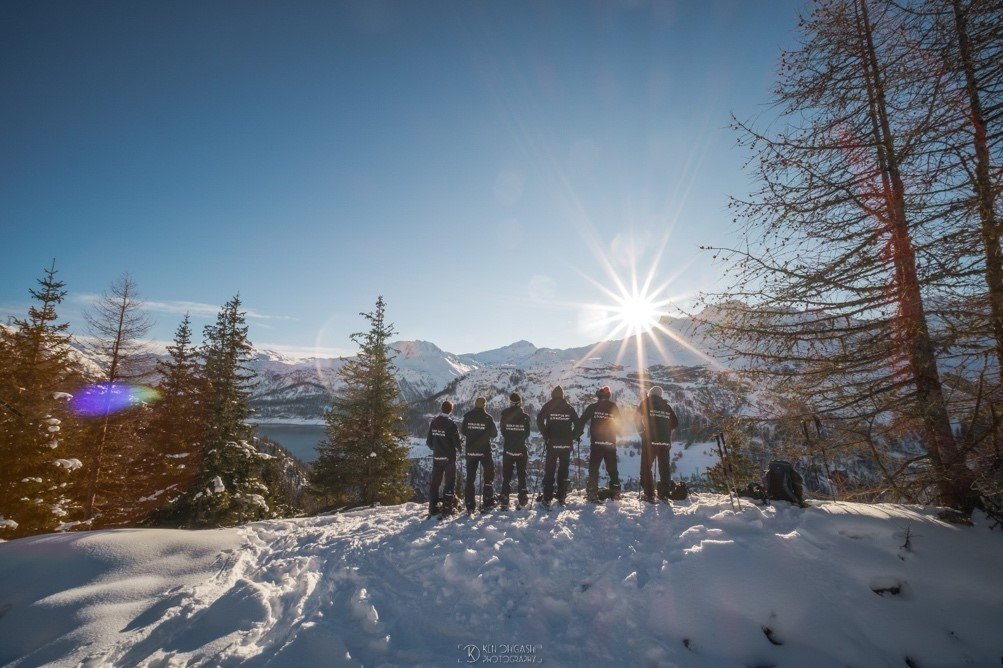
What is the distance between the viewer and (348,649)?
4008 mm

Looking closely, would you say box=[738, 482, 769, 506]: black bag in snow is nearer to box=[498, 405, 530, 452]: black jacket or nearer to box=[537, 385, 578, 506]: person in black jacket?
box=[537, 385, 578, 506]: person in black jacket

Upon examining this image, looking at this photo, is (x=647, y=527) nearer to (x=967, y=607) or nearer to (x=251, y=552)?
(x=967, y=607)

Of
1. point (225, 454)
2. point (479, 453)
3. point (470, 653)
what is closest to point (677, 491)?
point (479, 453)

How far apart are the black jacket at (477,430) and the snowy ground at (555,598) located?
2.57m

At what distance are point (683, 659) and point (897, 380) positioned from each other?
4880mm

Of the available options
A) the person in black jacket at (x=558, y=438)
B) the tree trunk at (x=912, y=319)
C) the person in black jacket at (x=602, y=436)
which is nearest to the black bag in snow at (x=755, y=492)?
the tree trunk at (x=912, y=319)

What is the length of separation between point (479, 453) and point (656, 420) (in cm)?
403

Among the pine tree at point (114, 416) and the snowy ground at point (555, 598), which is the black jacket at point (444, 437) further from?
the pine tree at point (114, 416)

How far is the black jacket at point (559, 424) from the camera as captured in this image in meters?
8.93

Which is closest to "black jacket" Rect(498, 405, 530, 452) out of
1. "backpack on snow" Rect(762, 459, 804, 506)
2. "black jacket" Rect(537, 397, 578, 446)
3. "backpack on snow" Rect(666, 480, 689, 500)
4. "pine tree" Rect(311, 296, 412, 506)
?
"black jacket" Rect(537, 397, 578, 446)

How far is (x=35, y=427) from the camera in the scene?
41.8 ft

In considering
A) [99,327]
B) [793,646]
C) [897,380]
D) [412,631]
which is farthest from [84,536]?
[99,327]

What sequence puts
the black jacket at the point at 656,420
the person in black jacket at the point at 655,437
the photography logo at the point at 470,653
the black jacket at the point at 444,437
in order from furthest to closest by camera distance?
the black jacket at the point at 444,437 < the black jacket at the point at 656,420 < the person in black jacket at the point at 655,437 < the photography logo at the point at 470,653

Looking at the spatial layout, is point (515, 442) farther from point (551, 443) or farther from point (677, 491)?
point (677, 491)
